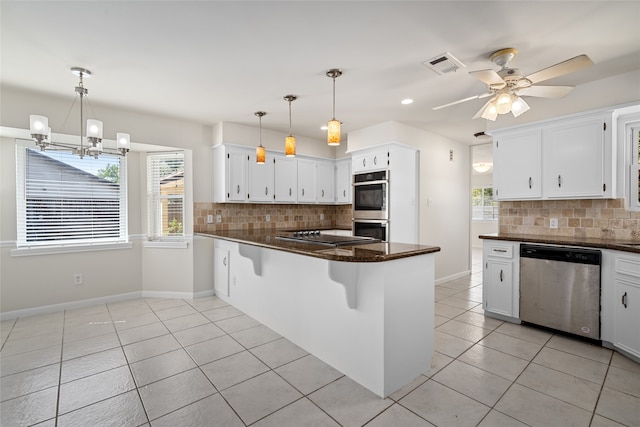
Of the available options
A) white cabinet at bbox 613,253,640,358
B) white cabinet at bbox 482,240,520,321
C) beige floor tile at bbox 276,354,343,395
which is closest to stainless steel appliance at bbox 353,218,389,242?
white cabinet at bbox 482,240,520,321

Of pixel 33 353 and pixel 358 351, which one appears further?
pixel 33 353

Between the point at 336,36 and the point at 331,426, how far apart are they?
2534 mm

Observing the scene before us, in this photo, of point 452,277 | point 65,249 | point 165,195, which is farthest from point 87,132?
point 452,277

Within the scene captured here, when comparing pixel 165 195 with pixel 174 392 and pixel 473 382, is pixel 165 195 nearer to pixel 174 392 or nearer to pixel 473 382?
pixel 174 392

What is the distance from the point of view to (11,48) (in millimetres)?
2301

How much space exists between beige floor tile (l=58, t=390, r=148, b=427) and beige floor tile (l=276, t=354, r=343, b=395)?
93 centimetres

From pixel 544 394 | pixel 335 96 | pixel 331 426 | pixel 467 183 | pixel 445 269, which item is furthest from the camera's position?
pixel 467 183

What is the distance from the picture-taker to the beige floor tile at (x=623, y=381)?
2.01 metres

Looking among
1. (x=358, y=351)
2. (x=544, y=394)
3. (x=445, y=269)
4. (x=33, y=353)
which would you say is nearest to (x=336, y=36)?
(x=358, y=351)

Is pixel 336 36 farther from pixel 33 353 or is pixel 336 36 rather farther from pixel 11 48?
pixel 33 353

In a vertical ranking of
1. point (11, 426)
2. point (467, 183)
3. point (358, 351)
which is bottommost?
point (11, 426)

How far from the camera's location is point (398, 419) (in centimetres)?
176

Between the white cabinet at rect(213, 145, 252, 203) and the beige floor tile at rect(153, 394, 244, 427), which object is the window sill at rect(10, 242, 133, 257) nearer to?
the white cabinet at rect(213, 145, 252, 203)

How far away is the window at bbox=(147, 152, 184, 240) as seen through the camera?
4277 mm
